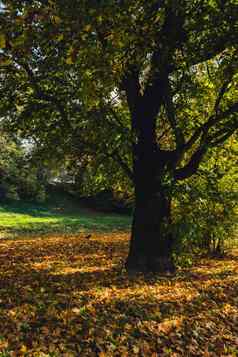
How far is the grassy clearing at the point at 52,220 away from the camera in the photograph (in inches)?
1007

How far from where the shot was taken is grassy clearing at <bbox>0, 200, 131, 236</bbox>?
83.9 feet

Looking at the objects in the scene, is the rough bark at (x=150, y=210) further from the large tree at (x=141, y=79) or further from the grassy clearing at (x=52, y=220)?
the grassy clearing at (x=52, y=220)

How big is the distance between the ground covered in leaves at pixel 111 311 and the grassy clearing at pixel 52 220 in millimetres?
12389

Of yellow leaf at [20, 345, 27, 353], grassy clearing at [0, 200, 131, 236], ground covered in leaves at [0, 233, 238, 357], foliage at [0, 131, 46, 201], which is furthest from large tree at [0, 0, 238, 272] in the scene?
foliage at [0, 131, 46, 201]

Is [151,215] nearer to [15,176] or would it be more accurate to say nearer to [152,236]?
[152,236]

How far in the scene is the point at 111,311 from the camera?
26.4 ft

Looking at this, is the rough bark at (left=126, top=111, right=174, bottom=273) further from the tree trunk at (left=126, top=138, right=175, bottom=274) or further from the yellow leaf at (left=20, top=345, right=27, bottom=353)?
the yellow leaf at (left=20, top=345, right=27, bottom=353)

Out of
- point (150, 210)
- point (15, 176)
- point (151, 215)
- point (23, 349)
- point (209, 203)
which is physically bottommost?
point (23, 349)

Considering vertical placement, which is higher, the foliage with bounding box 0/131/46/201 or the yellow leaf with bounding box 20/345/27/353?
the foliage with bounding box 0/131/46/201

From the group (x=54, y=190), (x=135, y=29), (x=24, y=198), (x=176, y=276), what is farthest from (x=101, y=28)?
(x=54, y=190)

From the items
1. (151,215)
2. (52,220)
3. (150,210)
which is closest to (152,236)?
(151,215)

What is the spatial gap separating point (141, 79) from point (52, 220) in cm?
2140

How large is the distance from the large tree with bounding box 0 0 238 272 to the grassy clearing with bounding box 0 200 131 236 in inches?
508

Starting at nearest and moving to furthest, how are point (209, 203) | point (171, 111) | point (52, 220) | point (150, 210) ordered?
point (171, 111)
point (150, 210)
point (209, 203)
point (52, 220)
